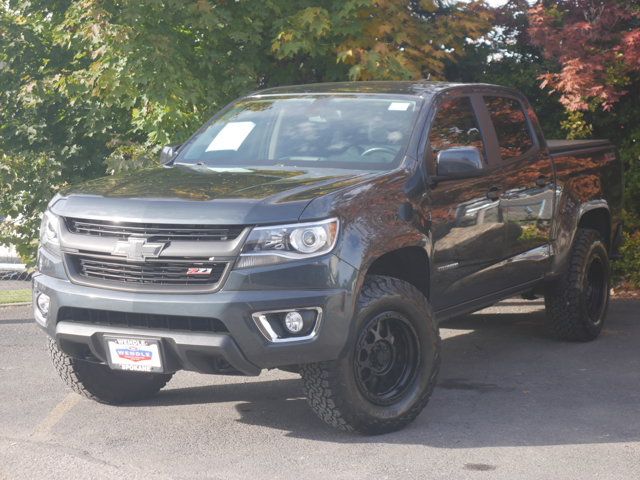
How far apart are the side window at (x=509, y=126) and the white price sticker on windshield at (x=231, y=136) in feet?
5.48

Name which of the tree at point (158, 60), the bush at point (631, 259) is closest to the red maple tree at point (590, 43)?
the tree at point (158, 60)

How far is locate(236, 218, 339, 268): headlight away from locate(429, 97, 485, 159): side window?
1399 millimetres

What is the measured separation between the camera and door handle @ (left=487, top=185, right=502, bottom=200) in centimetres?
721

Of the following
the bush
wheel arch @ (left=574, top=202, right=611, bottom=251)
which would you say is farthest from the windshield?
the bush

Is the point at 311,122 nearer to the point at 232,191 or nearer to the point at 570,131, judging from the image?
the point at 232,191

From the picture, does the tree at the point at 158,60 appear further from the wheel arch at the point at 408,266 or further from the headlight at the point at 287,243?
the headlight at the point at 287,243

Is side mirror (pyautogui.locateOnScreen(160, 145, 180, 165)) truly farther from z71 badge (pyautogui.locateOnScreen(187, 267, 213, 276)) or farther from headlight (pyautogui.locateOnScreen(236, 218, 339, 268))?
headlight (pyautogui.locateOnScreen(236, 218, 339, 268))

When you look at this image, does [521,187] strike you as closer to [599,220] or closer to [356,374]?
[599,220]

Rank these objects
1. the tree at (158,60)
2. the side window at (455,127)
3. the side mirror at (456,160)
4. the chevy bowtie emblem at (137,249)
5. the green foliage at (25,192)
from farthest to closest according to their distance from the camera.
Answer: the green foliage at (25,192), the tree at (158,60), the side window at (455,127), the side mirror at (456,160), the chevy bowtie emblem at (137,249)

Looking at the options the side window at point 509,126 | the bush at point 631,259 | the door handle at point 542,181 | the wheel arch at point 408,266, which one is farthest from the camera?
the bush at point 631,259

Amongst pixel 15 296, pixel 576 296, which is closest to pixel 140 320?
pixel 576 296

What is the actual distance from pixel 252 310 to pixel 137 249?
0.70 meters

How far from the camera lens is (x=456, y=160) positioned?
21.6 feet

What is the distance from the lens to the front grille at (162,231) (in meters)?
5.66
